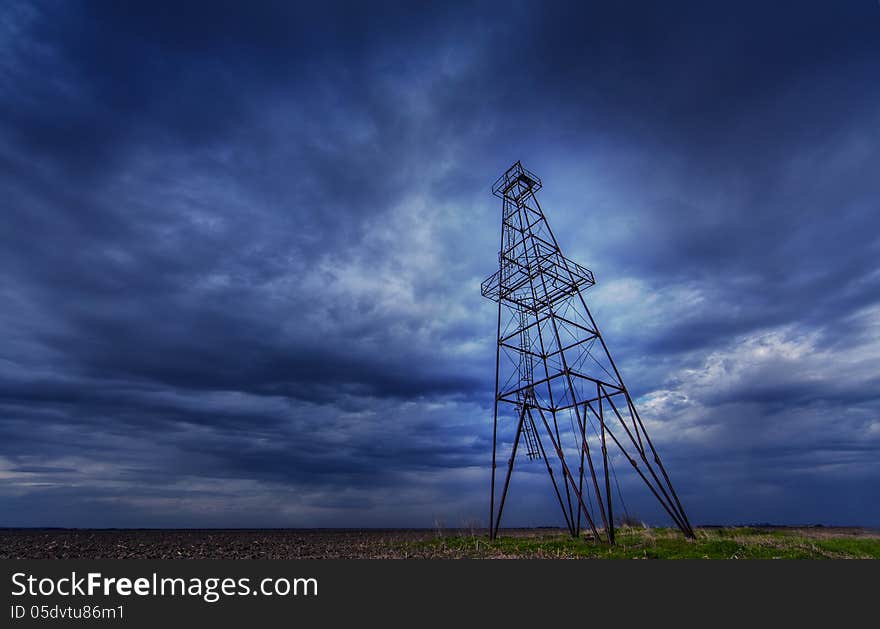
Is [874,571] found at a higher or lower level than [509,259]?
lower

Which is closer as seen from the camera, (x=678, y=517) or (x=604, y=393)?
(x=678, y=517)

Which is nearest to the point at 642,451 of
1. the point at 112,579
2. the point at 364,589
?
the point at 364,589

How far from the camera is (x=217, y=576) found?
10.1 meters

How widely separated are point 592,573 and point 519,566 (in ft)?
6.73

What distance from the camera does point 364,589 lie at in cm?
955

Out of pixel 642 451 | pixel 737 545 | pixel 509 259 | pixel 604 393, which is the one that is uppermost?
pixel 509 259

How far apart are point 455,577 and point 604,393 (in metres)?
16.5

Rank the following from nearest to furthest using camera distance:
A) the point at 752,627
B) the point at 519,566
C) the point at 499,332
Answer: the point at 752,627 → the point at 519,566 → the point at 499,332

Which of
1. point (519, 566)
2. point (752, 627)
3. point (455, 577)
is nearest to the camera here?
point (752, 627)

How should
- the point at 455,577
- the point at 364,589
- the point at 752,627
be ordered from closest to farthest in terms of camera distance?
the point at 752,627 → the point at 364,589 → the point at 455,577

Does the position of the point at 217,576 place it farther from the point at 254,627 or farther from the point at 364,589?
the point at 364,589

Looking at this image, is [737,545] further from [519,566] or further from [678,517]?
[519,566]

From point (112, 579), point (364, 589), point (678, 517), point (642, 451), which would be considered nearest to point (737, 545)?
point (678, 517)

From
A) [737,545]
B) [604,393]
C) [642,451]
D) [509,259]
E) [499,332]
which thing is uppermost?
[509,259]
